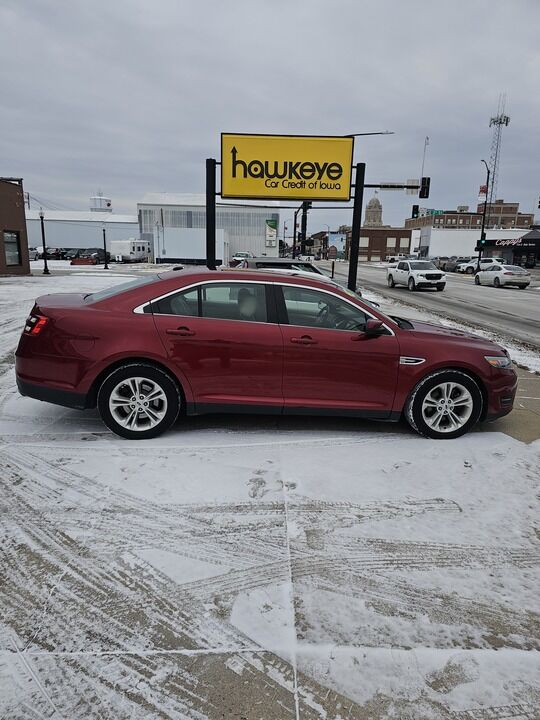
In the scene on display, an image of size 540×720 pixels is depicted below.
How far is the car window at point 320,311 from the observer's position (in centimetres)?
459

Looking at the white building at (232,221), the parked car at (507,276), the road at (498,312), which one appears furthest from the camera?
the white building at (232,221)

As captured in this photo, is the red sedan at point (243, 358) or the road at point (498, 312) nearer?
the red sedan at point (243, 358)

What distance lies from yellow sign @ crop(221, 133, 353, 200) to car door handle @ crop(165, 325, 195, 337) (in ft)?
25.7

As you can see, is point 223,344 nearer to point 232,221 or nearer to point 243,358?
point 243,358

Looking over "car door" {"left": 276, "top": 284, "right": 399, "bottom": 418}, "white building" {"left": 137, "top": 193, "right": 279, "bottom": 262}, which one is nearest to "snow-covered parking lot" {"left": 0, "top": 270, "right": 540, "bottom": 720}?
"car door" {"left": 276, "top": 284, "right": 399, "bottom": 418}

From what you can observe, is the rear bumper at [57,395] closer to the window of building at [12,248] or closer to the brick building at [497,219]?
the window of building at [12,248]

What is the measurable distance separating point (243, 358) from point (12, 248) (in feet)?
88.6

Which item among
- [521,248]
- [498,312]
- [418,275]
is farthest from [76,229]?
[498,312]

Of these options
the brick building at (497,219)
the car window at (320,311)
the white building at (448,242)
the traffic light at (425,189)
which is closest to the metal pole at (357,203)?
the traffic light at (425,189)

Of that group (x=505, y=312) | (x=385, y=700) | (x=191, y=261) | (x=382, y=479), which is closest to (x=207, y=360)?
(x=382, y=479)

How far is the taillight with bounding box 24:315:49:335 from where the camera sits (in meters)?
4.41

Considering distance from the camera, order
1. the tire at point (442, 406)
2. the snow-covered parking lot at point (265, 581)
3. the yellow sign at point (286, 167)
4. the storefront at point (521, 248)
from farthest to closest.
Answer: the storefront at point (521, 248), the yellow sign at point (286, 167), the tire at point (442, 406), the snow-covered parking lot at point (265, 581)

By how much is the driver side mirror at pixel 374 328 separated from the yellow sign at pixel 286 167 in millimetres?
7670

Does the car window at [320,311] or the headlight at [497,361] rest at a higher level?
the car window at [320,311]
